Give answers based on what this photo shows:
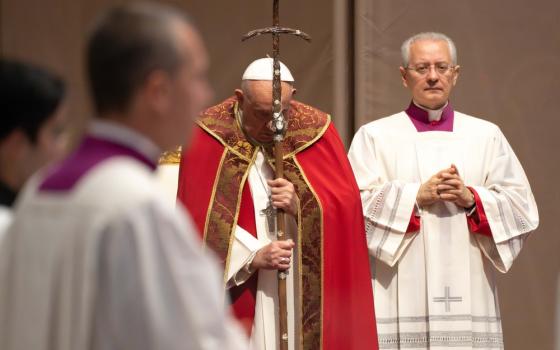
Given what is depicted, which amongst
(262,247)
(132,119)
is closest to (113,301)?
(132,119)

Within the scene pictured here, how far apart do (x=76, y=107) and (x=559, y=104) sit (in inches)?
133

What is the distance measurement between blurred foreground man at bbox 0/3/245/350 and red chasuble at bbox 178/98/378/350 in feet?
9.21

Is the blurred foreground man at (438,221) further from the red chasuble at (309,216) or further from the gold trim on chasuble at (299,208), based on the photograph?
the gold trim on chasuble at (299,208)

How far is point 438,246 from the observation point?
6.27 m

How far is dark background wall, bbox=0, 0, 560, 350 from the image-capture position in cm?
835

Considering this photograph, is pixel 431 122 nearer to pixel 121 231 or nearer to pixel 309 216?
pixel 309 216

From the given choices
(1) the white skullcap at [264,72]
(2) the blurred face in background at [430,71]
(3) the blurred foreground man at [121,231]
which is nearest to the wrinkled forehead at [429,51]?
(2) the blurred face in background at [430,71]

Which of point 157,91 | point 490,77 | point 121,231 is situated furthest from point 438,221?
point 121,231

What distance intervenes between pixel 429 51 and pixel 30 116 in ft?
11.6

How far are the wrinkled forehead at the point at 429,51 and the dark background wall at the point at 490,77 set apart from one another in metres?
1.87

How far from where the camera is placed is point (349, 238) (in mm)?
5770

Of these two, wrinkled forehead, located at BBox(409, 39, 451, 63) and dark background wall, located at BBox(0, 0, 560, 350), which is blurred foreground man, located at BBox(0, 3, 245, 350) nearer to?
wrinkled forehead, located at BBox(409, 39, 451, 63)

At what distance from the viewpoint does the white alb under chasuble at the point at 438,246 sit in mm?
6203

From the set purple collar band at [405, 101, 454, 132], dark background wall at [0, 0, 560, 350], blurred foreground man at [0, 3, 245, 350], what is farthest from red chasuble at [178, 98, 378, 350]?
blurred foreground man at [0, 3, 245, 350]
